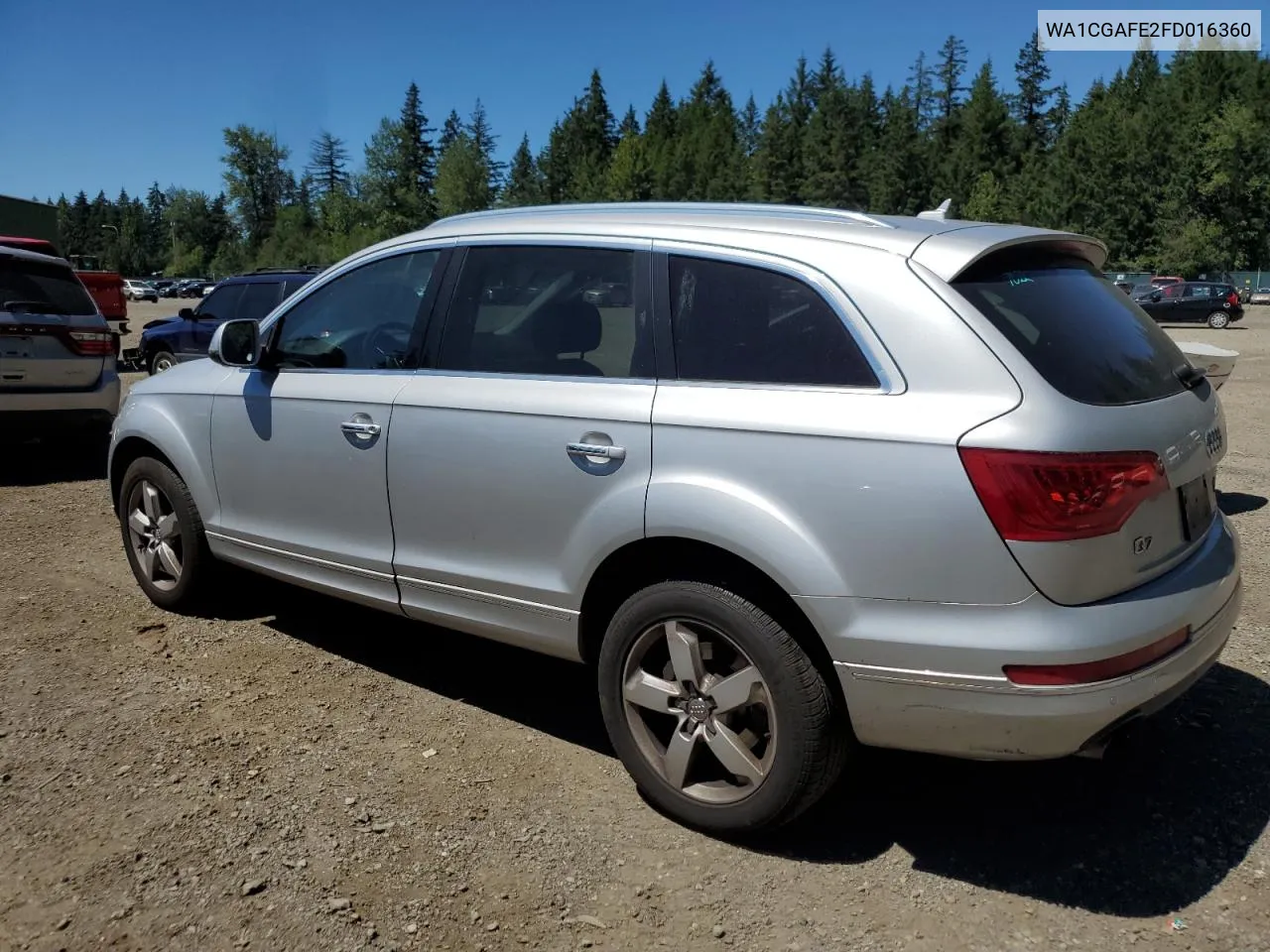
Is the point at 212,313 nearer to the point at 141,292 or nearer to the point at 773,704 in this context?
the point at 773,704

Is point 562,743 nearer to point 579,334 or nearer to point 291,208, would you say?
point 579,334

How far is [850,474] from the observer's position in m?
2.69

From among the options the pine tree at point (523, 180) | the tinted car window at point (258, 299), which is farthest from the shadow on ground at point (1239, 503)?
the pine tree at point (523, 180)

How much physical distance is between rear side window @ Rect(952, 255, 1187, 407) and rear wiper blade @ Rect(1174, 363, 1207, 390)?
0.03 metres

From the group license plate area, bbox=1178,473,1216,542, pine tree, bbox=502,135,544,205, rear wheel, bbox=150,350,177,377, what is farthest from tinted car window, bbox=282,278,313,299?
pine tree, bbox=502,135,544,205

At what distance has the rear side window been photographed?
2719 mm

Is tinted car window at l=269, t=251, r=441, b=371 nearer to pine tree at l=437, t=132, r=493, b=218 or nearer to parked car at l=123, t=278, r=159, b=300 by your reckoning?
parked car at l=123, t=278, r=159, b=300

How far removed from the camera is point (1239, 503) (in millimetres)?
7270

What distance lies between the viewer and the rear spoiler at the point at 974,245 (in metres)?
2.82

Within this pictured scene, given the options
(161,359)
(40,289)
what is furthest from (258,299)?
(40,289)

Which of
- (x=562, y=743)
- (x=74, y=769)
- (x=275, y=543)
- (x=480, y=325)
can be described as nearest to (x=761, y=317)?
(x=480, y=325)

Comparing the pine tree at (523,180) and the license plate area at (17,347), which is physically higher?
the pine tree at (523,180)

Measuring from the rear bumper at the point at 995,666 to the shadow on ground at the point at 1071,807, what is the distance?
0.53 m

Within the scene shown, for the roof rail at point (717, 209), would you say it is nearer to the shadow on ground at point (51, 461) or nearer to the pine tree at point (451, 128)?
the shadow on ground at point (51, 461)
